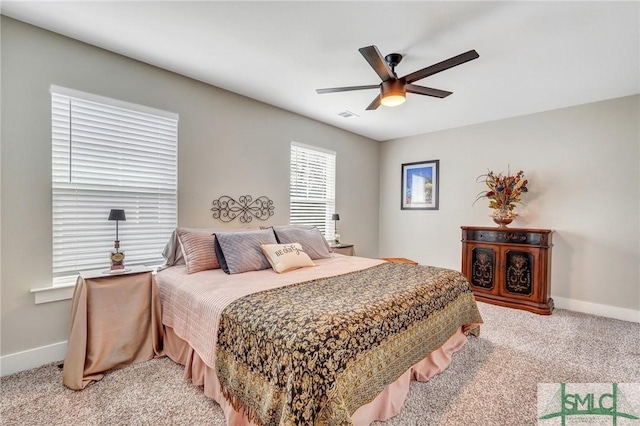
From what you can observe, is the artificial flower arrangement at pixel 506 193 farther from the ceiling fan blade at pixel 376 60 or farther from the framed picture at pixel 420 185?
the ceiling fan blade at pixel 376 60

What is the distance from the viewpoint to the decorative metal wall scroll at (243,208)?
3.41 m

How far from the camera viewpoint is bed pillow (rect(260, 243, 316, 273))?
2.72m

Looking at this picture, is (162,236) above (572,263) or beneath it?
above

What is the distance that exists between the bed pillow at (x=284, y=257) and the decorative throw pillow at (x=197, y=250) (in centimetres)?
47

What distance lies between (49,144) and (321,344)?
2.65 meters

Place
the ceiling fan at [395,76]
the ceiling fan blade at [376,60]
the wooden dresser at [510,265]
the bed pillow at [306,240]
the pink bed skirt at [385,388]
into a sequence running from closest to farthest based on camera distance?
the pink bed skirt at [385,388] → the ceiling fan blade at [376,60] → the ceiling fan at [395,76] → the bed pillow at [306,240] → the wooden dresser at [510,265]

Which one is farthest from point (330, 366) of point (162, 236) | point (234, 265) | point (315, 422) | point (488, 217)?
point (488, 217)

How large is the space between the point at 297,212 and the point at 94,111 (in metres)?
2.55

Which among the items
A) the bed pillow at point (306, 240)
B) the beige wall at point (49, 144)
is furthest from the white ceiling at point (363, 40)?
the bed pillow at point (306, 240)

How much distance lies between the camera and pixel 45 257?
2.36 meters

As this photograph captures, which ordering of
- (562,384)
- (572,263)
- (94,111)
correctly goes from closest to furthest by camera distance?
(562,384)
(94,111)
(572,263)

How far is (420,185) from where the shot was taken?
17.1 feet

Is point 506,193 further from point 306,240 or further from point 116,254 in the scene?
point 116,254

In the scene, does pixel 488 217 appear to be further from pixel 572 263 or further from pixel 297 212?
pixel 297 212
